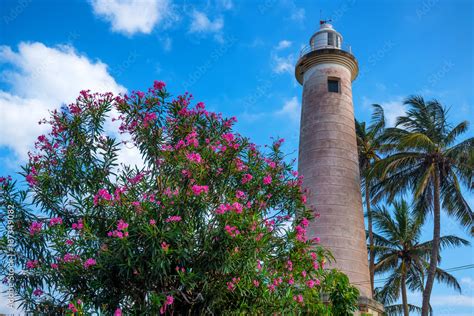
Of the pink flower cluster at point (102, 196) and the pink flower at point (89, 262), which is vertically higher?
the pink flower cluster at point (102, 196)

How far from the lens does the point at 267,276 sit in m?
8.63

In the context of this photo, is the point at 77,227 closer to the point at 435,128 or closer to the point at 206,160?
the point at 206,160

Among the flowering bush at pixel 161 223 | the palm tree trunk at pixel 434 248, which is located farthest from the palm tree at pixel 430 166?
the flowering bush at pixel 161 223

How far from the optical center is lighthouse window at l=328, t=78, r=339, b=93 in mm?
20219

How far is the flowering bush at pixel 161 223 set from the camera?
322 inches

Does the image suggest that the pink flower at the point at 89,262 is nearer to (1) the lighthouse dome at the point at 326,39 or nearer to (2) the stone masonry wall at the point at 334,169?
(2) the stone masonry wall at the point at 334,169

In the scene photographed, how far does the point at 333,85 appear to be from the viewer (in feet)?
66.8

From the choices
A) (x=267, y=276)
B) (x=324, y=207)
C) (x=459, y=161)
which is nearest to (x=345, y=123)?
(x=324, y=207)

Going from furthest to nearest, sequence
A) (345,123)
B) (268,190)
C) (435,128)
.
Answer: (435,128) < (345,123) < (268,190)

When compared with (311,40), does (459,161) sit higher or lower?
lower

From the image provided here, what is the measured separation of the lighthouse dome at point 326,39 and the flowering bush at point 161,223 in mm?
12694

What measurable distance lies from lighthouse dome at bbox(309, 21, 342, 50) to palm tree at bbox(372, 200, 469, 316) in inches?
455

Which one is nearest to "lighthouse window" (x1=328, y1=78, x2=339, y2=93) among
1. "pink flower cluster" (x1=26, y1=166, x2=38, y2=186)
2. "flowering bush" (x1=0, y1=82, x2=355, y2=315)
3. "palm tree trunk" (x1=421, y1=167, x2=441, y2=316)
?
"palm tree trunk" (x1=421, y1=167, x2=441, y2=316)

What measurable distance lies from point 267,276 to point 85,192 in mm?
3713
